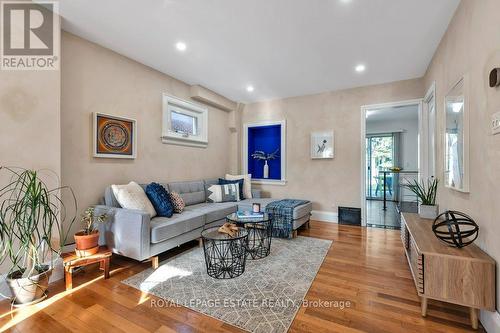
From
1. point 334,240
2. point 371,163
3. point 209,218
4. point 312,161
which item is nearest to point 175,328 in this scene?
point 209,218

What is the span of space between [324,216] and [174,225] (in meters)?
3.09

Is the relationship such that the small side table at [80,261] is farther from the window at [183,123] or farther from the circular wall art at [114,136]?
the window at [183,123]

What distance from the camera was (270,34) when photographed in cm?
268

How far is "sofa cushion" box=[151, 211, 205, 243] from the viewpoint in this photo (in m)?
2.47

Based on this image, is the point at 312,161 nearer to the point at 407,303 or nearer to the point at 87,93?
the point at 407,303

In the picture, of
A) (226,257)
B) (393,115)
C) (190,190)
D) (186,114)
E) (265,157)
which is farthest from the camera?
(393,115)

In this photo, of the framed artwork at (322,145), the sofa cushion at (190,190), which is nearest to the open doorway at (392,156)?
the framed artwork at (322,145)

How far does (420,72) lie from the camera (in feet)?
12.2

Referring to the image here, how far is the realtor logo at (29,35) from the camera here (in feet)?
6.71

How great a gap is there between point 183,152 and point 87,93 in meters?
1.73

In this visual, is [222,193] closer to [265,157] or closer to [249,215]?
[249,215]

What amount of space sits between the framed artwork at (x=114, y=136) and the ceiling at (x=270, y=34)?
3.07ft

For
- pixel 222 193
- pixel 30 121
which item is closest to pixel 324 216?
pixel 222 193

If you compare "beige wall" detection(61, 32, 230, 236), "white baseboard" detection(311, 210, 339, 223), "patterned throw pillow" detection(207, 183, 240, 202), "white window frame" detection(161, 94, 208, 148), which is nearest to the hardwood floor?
"beige wall" detection(61, 32, 230, 236)
